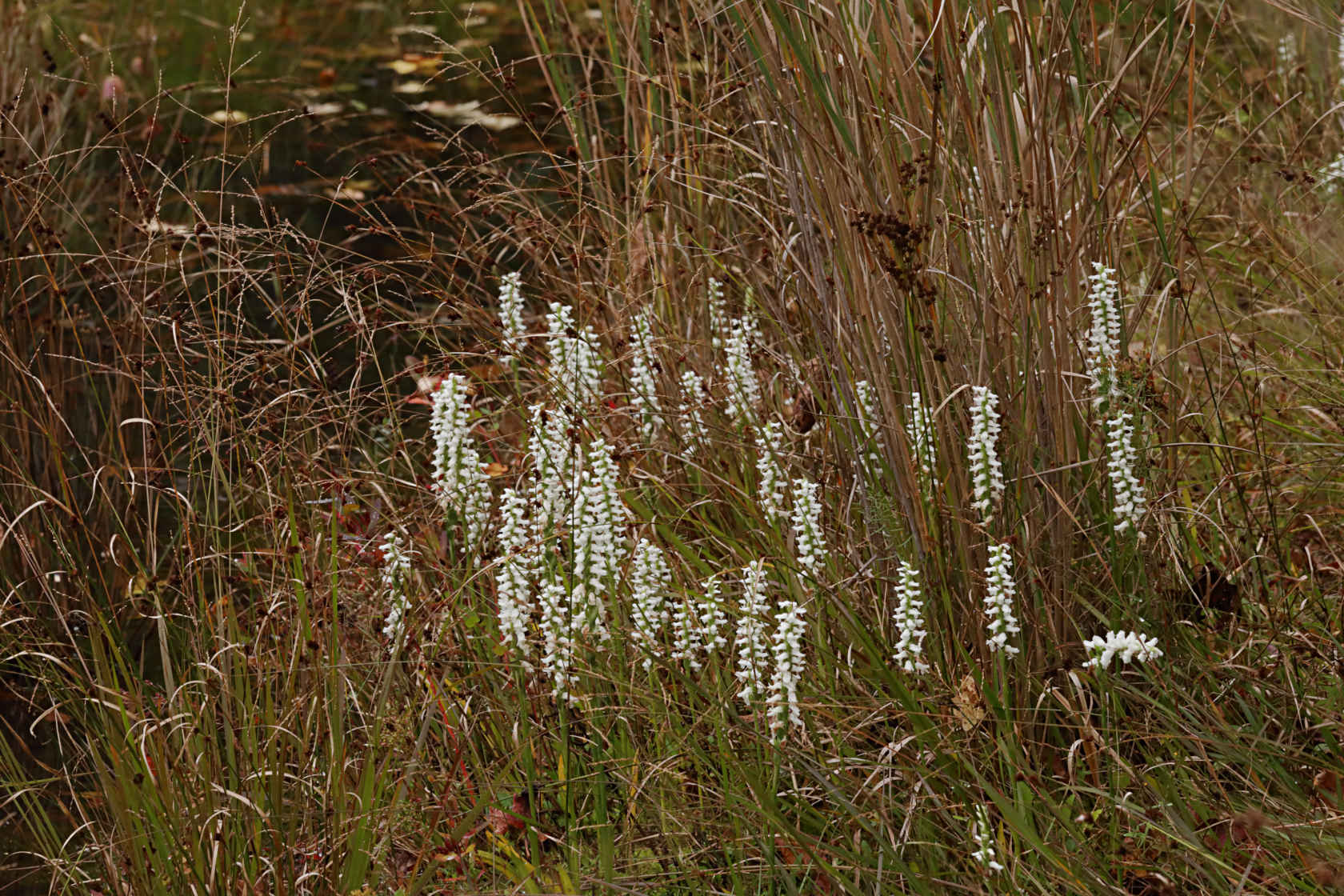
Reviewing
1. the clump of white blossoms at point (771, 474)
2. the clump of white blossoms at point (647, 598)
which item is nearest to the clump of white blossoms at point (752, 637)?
the clump of white blossoms at point (647, 598)

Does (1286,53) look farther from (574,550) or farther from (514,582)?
(514,582)

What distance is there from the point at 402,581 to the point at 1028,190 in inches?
47.1

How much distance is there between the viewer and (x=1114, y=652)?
1945mm

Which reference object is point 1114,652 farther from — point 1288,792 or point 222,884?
point 222,884

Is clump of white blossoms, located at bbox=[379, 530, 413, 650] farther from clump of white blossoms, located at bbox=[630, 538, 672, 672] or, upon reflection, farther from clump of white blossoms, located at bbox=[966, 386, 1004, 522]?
clump of white blossoms, located at bbox=[966, 386, 1004, 522]

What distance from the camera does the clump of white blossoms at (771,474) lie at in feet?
7.97

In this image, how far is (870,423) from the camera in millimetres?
2221

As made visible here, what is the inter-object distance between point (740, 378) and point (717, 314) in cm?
40

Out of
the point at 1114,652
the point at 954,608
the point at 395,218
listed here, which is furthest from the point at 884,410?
the point at 395,218

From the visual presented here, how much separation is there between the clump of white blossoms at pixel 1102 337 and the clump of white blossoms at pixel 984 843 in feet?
2.21

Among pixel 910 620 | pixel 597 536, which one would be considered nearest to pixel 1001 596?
pixel 910 620

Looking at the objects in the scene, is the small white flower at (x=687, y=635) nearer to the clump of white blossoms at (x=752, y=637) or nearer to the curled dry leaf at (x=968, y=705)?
the clump of white blossoms at (x=752, y=637)

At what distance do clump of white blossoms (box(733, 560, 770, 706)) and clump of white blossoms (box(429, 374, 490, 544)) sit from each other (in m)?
0.53

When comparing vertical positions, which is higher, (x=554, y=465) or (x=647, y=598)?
(x=554, y=465)
